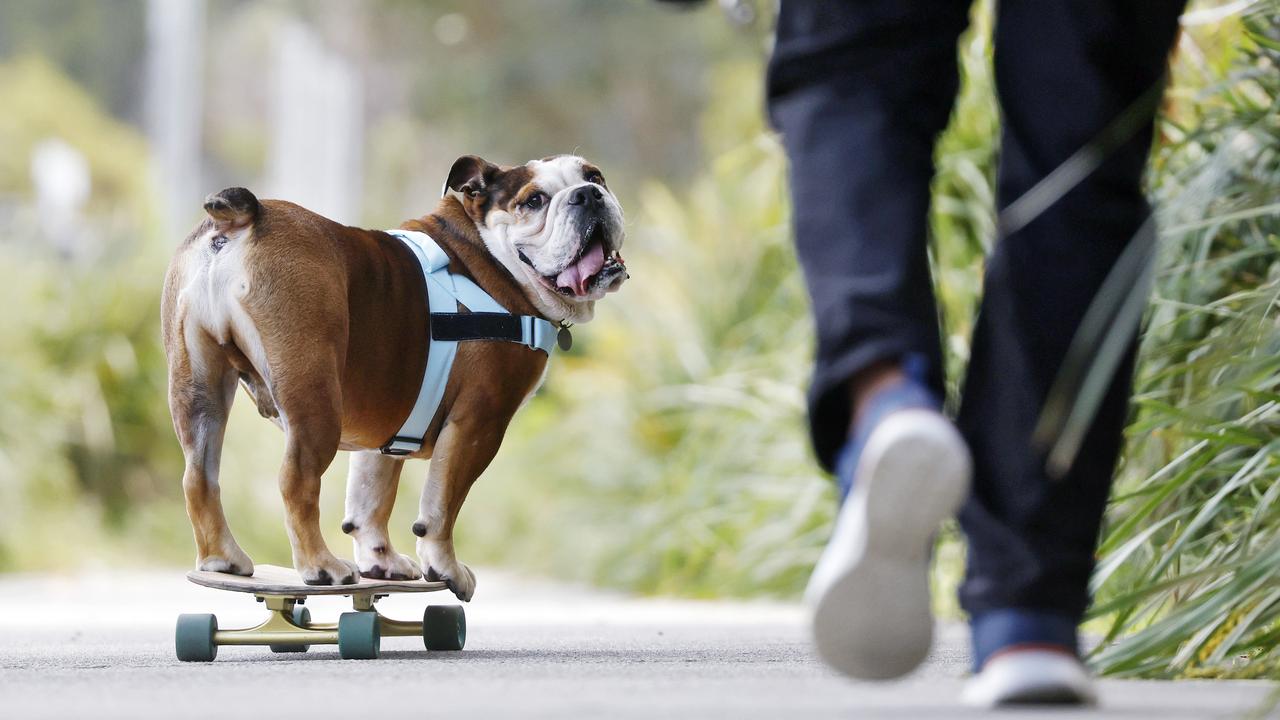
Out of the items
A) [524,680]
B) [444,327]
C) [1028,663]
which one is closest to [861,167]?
[1028,663]

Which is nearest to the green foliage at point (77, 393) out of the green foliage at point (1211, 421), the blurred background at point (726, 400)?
the blurred background at point (726, 400)

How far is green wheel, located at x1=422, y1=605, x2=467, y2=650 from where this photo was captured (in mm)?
2611

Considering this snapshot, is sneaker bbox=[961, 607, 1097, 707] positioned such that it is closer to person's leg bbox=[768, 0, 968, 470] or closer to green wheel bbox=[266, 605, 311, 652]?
person's leg bbox=[768, 0, 968, 470]

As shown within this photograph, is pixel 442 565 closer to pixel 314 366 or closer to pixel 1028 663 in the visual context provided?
pixel 314 366

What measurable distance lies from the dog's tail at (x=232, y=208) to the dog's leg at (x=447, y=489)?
0.47 meters

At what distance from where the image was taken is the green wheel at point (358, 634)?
2379 mm

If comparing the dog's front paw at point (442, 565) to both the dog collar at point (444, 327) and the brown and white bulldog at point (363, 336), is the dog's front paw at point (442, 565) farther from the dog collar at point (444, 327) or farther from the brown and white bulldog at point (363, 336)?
the dog collar at point (444, 327)

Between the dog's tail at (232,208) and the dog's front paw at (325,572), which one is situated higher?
the dog's tail at (232,208)

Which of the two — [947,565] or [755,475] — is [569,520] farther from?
[947,565]

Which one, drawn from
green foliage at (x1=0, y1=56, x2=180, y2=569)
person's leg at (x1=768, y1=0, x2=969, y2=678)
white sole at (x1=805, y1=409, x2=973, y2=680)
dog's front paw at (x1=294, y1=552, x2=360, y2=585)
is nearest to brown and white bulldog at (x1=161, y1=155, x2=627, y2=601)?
dog's front paw at (x1=294, y1=552, x2=360, y2=585)

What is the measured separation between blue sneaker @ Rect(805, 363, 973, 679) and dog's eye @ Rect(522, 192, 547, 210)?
1298 mm

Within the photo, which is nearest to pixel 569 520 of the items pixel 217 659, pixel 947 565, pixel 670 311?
pixel 670 311

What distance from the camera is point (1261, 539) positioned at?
2098 mm

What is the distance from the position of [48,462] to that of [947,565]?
4027 millimetres
